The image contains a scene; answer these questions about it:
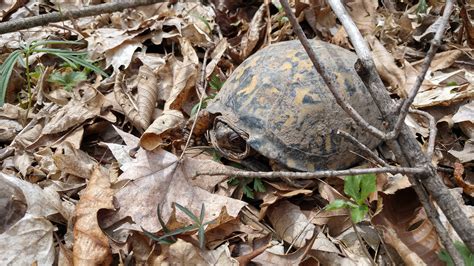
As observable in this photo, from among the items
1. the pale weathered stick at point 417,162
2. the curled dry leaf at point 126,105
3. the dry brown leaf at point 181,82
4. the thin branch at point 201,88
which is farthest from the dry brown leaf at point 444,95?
the curled dry leaf at point 126,105

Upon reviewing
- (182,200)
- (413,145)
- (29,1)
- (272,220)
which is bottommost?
(272,220)

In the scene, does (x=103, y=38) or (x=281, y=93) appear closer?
(x=281, y=93)

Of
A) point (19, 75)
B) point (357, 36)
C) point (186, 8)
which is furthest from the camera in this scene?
point (186, 8)

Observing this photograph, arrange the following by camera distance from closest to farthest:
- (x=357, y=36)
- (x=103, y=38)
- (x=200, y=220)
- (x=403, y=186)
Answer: (x=200, y=220), (x=403, y=186), (x=357, y=36), (x=103, y=38)

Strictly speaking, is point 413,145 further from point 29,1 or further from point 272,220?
point 29,1

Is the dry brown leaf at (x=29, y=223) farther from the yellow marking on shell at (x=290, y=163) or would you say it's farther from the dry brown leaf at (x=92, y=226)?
the yellow marking on shell at (x=290, y=163)

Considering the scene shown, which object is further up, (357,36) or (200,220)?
(357,36)

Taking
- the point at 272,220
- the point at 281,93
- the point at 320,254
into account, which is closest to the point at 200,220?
the point at 272,220
